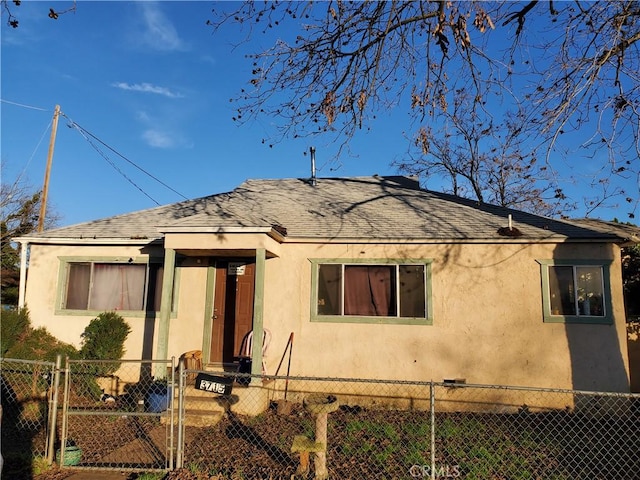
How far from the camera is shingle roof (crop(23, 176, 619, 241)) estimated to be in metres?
9.25

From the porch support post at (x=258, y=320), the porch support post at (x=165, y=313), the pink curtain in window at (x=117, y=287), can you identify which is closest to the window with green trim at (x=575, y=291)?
the porch support post at (x=258, y=320)

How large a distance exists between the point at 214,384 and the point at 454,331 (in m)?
5.13

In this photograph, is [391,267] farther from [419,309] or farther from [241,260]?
[241,260]

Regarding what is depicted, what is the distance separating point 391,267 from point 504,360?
9.32 ft

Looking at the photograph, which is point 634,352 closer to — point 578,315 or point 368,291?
point 578,315

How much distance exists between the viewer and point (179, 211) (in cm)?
1205

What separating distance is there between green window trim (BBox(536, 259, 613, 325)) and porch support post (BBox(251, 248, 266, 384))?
5.50 metres

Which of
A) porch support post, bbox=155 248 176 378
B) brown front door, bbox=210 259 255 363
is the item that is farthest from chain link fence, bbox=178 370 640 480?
brown front door, bbox=210 259 255 363

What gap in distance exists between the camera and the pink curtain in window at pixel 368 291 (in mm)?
9453

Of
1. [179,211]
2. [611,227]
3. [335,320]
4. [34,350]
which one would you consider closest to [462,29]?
[335,320]

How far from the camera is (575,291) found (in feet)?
28.9

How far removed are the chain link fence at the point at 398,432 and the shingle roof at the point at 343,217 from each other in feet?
10.2

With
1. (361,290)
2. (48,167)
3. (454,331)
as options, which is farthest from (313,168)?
(48,167)

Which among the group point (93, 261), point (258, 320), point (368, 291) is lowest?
point (258, 320)
